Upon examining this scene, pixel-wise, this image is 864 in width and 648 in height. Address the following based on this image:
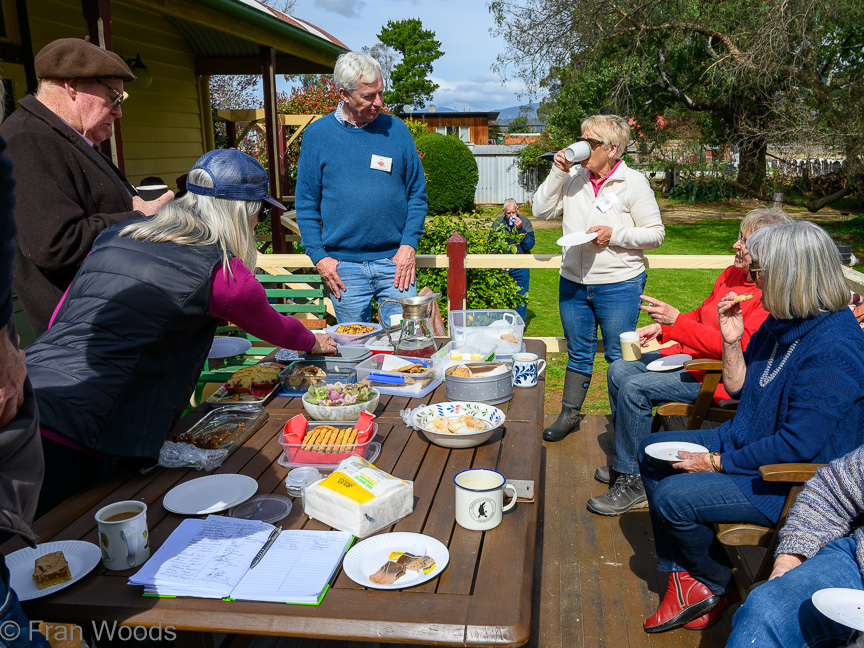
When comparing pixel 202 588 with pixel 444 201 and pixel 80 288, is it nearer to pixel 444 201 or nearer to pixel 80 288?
pixel 80 288

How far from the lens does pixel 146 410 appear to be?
200 cm

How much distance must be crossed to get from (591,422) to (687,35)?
11.7 meters

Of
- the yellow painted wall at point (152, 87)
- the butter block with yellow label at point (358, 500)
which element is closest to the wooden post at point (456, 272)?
the butter block with yellow label at point (358, 500)

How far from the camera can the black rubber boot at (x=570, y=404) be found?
3959 millimetres

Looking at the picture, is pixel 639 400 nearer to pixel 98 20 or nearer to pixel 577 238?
pixel 577 238

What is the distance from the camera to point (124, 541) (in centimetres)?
156

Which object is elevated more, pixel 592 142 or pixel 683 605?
pixel 592 142

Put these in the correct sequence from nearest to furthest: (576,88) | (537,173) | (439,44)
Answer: (576,88) < (537,173) < (439,44)

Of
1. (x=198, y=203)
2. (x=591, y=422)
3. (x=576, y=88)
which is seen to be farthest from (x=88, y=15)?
(x=576, y=88)

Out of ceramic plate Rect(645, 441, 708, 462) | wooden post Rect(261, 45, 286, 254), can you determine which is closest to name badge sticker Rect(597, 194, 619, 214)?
ceramic plate Rect(645, 441, 708, 462)

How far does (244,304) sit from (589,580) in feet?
5.67

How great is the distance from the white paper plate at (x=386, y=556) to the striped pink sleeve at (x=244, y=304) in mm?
878

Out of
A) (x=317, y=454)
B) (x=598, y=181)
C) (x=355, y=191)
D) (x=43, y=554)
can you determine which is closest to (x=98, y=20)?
(x=355, y=191)

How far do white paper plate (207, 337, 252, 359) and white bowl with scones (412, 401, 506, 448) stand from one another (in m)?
1.37
